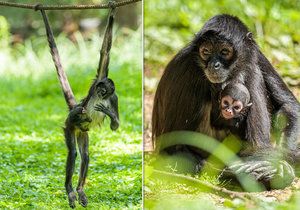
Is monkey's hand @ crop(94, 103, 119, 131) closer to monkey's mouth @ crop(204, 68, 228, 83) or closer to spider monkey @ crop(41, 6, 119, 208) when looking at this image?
spider monkey @ crop(41, 6, 119, 208)

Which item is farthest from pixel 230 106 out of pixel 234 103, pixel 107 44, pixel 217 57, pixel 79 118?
pixel 79 118

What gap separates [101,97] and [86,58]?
574 centimetres

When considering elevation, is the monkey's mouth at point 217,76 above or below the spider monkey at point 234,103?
above

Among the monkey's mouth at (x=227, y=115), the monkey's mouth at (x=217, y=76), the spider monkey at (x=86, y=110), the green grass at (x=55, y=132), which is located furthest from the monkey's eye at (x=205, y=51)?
the green grass at (x=55, y=132)

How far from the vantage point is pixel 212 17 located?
13.7 feet

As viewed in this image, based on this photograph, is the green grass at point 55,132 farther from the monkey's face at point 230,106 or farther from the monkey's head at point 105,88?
the monkey's face at point 230,106

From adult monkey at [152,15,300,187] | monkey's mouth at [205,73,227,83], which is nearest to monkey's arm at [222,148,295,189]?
adult monkey at [152,15,300,187]

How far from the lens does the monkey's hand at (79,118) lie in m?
4.18

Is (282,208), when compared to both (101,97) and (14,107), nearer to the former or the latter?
(101,97)

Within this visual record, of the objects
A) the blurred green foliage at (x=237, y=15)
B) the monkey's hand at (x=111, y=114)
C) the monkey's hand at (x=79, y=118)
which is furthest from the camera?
the blurred green foliage at (x=237, y=15)

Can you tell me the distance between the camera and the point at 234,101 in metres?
4.10

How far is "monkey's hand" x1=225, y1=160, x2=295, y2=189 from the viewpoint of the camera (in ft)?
13.8

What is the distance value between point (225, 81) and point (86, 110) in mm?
896

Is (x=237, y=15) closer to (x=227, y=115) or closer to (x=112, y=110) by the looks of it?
(x=227, y=115)
